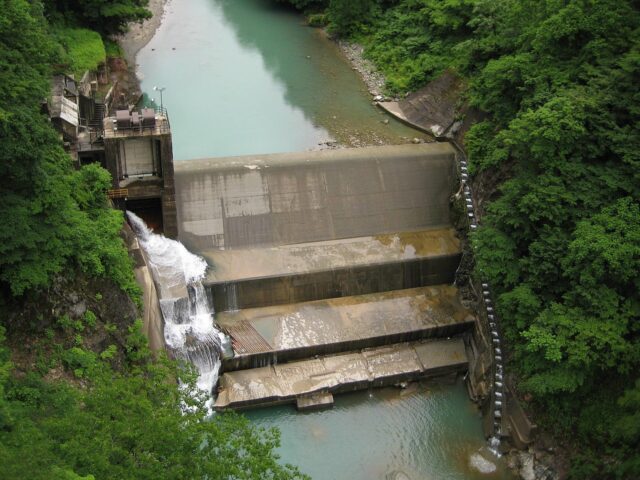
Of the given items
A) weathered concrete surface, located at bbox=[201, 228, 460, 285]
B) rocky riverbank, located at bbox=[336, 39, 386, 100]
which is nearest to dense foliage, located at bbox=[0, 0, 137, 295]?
weathered concrete surface, located at bbox=[201, 228, 460, 285]

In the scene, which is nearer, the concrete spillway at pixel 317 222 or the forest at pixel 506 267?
the forest at pixel 506 267

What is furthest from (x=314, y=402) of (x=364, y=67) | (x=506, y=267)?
(x=364, y=67)

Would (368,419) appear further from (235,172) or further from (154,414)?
(235,172)

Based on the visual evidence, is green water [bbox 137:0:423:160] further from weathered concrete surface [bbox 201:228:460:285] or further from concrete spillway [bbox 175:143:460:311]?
weathered concrete surface [bbox 201:228:460:285]

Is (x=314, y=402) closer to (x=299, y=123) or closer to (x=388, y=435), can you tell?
(x=388, y=435)

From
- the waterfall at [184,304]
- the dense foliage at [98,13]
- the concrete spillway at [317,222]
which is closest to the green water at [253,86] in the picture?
the dense foliage at [98,13]

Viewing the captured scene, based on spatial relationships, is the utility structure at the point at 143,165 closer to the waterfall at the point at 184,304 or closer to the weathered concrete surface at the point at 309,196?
the waterfall at the point at 184,304

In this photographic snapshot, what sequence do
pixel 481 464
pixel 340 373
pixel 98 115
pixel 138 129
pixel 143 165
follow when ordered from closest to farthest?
pixel 481 464
pixel 340 373
pixel 138 129
pixel 143 165
pixel 98 115
